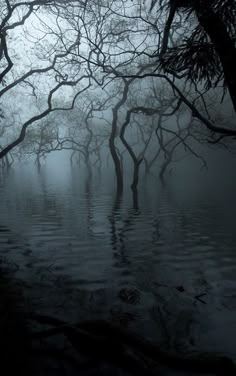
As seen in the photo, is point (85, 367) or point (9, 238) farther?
point (9, 238)

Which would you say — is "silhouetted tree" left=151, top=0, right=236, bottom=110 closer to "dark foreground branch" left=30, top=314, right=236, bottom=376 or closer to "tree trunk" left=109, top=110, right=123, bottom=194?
"dark foreground branch" left=30, top=314, right=236, bottom=376

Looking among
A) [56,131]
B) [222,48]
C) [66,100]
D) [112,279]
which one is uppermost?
[66,100]

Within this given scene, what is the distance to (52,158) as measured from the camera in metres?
159

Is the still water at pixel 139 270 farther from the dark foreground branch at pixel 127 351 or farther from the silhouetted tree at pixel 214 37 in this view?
the silhouetted tree at pixel 214 37

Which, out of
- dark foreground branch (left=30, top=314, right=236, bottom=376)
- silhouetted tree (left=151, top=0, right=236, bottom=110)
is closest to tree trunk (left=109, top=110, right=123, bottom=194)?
silhouetted tree (left=151, top=0, right=236, bottom=110)

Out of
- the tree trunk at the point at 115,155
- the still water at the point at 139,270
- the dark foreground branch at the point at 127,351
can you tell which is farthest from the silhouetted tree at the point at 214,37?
the tree trunk at the point at 115,155

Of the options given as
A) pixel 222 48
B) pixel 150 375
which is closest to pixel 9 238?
pixel 150 375

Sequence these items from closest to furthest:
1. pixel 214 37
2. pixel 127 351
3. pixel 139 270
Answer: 1. pixel 127 351
2. pixel 214 37
3. pixel 139 270

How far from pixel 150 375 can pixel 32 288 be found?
2.41 m

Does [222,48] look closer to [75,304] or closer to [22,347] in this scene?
[75,304]

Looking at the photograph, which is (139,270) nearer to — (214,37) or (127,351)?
(127,351)

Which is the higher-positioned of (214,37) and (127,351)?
(214,37)

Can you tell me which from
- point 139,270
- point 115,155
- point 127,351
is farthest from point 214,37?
point 115,155

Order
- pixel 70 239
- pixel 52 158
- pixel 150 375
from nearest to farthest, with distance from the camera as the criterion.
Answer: pixel 150 375 < pixel 70 239 < pixel 52 158
